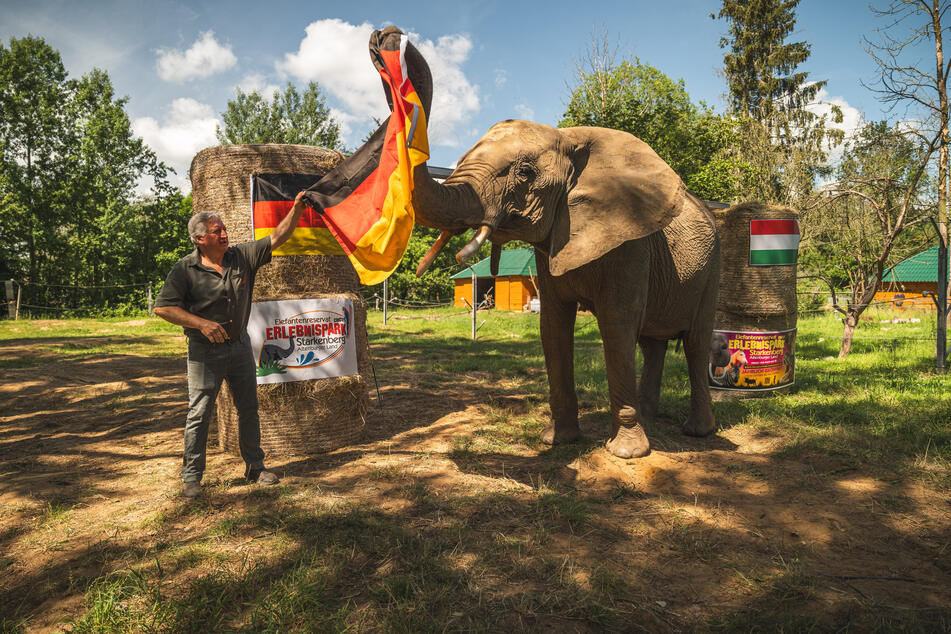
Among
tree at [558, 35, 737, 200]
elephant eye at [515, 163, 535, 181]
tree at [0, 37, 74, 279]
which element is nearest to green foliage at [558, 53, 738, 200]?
tree at [558, 35, 737, 200]

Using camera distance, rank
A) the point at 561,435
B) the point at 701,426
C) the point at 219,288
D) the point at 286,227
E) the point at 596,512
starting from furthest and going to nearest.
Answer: the point at 701,426 < the point at 561,435 < the point at 286,227 < the point at 219,288 < the point at 596,512

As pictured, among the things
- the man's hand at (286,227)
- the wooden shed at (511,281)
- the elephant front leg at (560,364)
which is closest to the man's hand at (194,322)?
the man's hand at (286,227)

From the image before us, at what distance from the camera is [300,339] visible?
4.89m

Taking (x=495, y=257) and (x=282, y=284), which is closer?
(x=495, y=257)

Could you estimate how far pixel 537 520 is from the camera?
3.39m

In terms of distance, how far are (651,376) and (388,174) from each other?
4.04m

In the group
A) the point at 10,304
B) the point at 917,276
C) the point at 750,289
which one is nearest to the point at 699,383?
the point at 750,289

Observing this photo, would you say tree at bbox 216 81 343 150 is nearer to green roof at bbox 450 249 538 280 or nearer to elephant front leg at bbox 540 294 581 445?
green roof at bbox 450 249 538 280

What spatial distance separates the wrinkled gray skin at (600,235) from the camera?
3.57m

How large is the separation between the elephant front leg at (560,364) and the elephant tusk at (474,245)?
145 cm

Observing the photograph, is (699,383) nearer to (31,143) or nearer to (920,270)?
(920,270)

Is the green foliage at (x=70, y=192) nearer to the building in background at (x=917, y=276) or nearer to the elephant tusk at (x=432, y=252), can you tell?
the elephant tusk at (x=432, y=252)

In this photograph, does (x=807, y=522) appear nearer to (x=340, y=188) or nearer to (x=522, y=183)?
(x=522, y=183)

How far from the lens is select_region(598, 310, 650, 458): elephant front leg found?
14.1 ft
